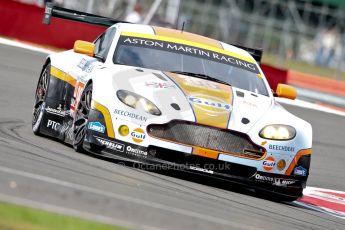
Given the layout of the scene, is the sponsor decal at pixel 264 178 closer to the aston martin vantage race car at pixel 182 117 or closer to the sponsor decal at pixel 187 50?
the aston martin vantage race car at pixel 182 117

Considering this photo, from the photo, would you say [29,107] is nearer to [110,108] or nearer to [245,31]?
[110,108]

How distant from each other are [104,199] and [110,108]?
2.29m

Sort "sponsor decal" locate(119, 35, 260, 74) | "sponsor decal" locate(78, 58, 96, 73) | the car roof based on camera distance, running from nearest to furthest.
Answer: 1. "sponsor decal" locate(78, 58, 96, 73)
2. "sponsor decal" locate(119, 35, 260, 74)
3. the car roof

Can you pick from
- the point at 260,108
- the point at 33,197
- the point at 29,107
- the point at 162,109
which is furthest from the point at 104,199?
the point at 29,107

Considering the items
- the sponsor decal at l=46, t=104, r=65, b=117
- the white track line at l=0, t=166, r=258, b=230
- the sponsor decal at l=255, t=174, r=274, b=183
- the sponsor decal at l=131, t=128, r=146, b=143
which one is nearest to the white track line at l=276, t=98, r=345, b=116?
the sponsor decal at l=46, t=104, r=65, b=117

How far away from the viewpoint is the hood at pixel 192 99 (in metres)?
9.25

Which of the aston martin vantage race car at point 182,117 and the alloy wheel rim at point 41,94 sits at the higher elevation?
the aston martin vantage race car at point 182,117

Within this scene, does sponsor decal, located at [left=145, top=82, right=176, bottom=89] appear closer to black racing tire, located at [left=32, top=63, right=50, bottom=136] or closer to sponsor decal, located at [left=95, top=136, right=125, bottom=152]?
sponsor decal, located at [left=95, top=136, right=125, bottom=152]

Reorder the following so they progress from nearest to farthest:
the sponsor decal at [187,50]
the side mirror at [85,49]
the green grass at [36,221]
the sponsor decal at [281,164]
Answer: the green grass at [36,221]
the sponsor decal at [281,164]
the side mirror at [85,49]
the sponsor decal at [187,50]

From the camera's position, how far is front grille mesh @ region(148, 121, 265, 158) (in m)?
9.16

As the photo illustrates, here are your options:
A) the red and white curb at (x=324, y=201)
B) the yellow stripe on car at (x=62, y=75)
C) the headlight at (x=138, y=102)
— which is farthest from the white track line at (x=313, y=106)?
the headlight at (x=138, y=102)

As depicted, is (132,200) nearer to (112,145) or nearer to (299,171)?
(112,145)

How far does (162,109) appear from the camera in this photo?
9.23 meters

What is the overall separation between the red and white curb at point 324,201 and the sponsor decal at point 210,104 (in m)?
1.23
